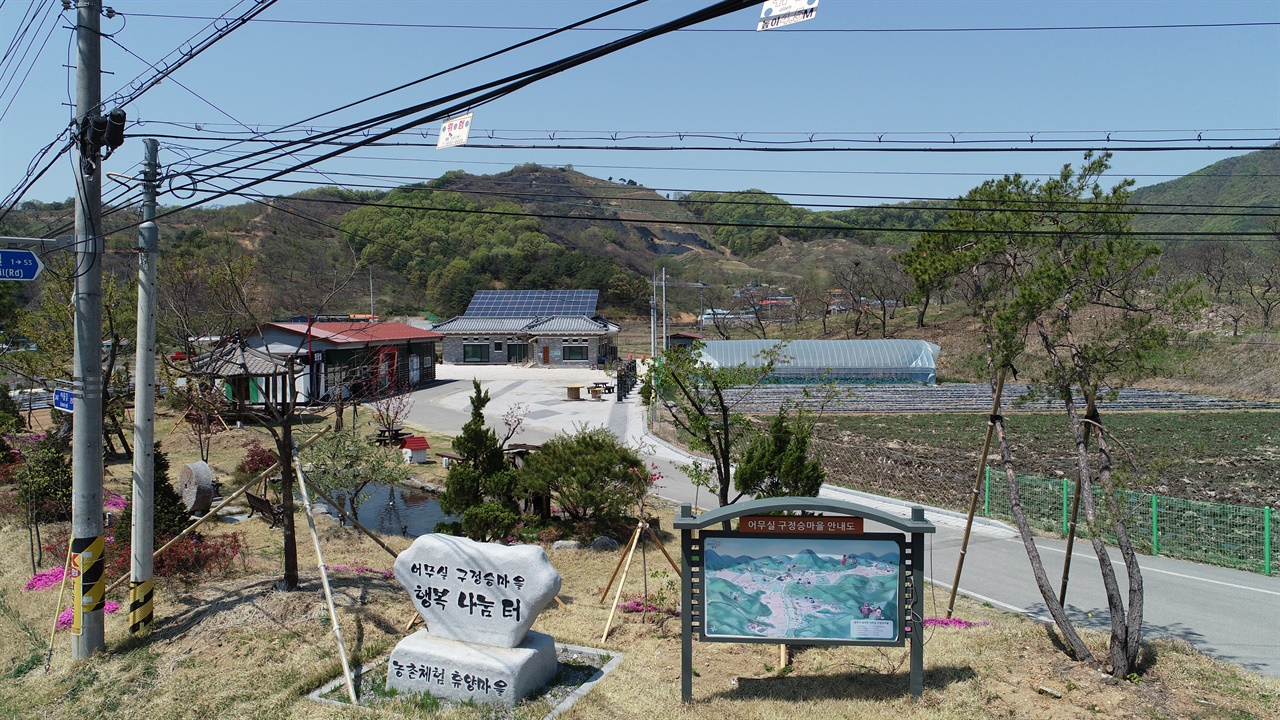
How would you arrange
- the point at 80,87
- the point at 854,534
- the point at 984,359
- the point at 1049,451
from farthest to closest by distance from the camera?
the point at 1049,451, the point at 984,359, the point at 80,87, the point at 854,534

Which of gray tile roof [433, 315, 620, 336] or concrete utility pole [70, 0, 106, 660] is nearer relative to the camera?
concrete utility pole [70, 0, 106, 660]

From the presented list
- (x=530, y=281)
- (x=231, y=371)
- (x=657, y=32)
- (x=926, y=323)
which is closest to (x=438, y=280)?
(x=530, y=281)

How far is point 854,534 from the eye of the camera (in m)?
7.21

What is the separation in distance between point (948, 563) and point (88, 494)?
38.4ft

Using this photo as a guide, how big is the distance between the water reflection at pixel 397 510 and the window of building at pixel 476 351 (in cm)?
3758

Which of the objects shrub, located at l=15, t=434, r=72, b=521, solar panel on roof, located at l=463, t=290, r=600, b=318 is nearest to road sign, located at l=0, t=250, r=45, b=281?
shrub, located at l=15, t=434, r=72, b=521

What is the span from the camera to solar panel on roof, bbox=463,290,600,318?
5900 cm

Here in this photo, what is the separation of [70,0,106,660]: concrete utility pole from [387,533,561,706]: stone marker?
11.4 feet

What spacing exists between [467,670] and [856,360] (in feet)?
125

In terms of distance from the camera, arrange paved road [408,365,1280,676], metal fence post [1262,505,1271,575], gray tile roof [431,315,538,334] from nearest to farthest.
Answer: paved road [408,365,1280,676] → metal fence post [1262,505,1271,575] → gray tile roof [431,315,538,334]

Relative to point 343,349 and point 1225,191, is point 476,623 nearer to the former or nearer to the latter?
point 343,349

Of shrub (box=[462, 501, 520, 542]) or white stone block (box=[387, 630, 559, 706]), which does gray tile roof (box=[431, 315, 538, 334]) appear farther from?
white stone block (box=[387, 630, 559, 706])

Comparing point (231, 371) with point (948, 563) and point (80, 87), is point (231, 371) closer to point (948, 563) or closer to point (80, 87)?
point (80, 87)

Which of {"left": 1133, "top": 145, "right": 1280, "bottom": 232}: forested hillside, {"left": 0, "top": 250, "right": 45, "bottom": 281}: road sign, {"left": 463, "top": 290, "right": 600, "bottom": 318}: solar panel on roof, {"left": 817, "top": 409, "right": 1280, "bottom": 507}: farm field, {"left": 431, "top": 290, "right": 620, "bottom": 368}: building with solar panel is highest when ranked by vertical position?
{"left": 1133, "top": 145, "right": 1280, "bottom": 232}: forested hillside
